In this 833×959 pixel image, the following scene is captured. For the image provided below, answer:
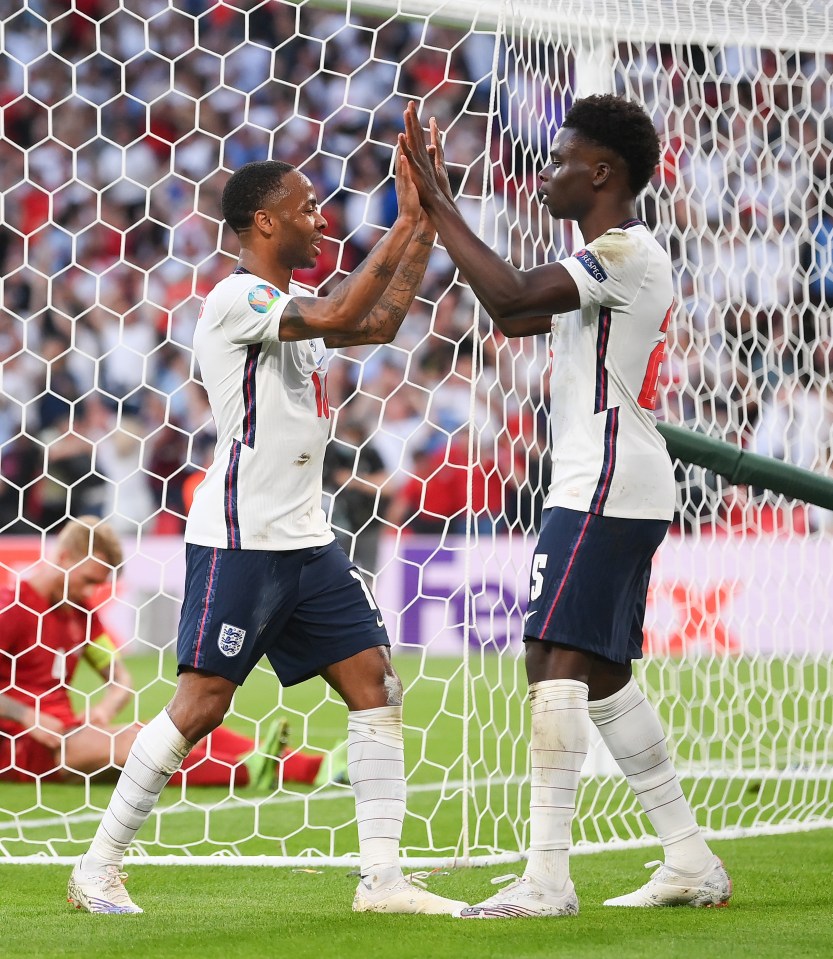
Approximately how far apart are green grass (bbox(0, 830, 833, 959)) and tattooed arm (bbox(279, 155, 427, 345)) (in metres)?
1.30

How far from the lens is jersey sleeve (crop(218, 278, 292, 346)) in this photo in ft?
10.7

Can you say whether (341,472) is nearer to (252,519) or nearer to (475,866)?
(475,866)

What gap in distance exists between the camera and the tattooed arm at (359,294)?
320cm

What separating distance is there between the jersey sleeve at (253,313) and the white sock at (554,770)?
100 centimetres

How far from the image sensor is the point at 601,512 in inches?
129

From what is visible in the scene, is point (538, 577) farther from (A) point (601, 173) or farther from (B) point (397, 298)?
(A) point (601, 173)

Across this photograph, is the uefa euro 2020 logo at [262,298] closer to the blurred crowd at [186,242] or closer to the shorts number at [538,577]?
the shorts number at [538,577]

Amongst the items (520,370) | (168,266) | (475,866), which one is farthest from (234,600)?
(168,266)

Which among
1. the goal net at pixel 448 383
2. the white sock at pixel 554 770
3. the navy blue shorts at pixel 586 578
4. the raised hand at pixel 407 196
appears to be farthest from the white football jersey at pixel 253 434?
the goal net at pixel 448 383

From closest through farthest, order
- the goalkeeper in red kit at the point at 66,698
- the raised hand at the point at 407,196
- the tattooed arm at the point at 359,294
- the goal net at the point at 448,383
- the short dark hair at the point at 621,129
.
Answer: the tattooed arm at the point at 359,294
the raised hand at the point at 407,196
the short dark hair at the point at 621,129
the goal net at the point at 448,383
the goalkeeper in red kit at the point at 66,698

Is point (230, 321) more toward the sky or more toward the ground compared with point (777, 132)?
more toward the ground

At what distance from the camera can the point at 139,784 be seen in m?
3.34

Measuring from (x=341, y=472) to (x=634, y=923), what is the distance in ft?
25.8

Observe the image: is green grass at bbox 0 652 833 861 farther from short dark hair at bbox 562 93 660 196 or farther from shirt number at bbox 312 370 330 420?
short dark hair at bbox 562 93 660 196
